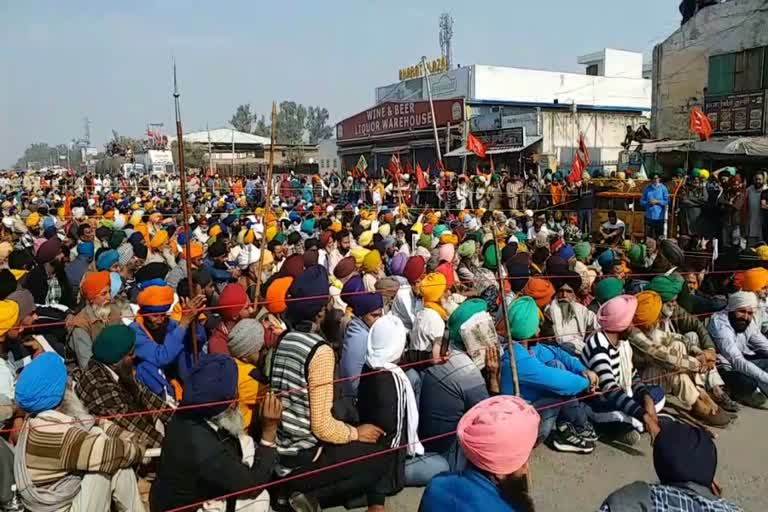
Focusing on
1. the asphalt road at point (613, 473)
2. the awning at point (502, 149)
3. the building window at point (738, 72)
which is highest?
the building window at point (738, 72)

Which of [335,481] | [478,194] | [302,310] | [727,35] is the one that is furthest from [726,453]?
[727,35]

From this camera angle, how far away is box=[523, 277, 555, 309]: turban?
223 inches

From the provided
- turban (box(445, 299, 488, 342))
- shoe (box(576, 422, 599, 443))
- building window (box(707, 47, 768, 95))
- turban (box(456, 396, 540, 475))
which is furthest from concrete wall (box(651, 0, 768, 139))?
turban (box(456, 396, 540, 475))

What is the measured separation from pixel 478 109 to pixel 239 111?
78.3 metres

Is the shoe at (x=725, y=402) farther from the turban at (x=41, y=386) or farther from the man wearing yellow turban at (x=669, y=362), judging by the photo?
the turban at (x=41, y=386)

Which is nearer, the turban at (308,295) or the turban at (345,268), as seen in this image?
the turban at (308,295)

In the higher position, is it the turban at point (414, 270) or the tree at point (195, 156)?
the tree at point (195, 156)

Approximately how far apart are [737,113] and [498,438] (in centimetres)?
1868

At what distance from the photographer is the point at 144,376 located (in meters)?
4.37

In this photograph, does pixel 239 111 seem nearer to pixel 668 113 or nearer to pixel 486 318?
pixel 668 113

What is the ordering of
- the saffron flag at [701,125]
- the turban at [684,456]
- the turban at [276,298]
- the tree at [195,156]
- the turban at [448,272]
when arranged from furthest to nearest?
the tree at [195,156] → the saffron flag at [701,125] → the turban at [448,272] → the turban at [276,298] → the turban at [684,456]

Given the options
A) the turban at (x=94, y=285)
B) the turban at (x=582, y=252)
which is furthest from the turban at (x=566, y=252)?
the turban at (x=94, y=285)

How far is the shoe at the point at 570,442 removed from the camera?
494 centimetres

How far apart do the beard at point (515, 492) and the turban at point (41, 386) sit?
7.52 ft
